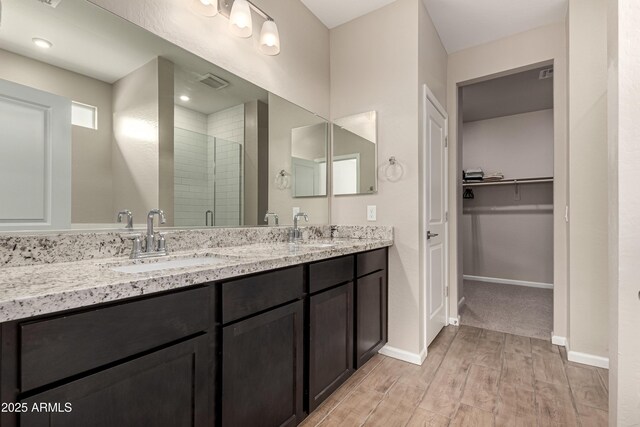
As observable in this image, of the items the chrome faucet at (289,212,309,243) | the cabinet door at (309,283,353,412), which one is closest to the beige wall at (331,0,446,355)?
the chrome faucet at (289,212,309,243)

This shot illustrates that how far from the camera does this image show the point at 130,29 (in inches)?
52.1

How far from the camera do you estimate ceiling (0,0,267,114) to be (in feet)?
3.45

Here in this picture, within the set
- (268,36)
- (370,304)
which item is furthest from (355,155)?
(370,304)

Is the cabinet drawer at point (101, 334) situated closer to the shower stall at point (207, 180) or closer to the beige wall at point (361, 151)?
the shower stall at point (207, 180)

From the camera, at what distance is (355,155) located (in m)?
2.51

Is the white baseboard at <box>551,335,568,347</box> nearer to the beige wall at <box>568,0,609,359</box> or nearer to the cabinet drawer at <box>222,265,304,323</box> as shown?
the beige wall at <box>568,0,609,359</box>

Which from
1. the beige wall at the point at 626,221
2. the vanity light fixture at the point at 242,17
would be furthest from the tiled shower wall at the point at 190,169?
the beige wall at the point at 626,221

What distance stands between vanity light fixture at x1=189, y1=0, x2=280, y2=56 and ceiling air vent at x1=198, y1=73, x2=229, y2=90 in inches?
11.8

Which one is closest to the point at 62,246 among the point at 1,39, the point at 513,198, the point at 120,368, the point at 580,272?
the point at 120,368

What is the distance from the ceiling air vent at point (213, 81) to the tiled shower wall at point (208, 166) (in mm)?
137

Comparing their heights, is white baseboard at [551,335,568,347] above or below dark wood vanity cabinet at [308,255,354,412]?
below

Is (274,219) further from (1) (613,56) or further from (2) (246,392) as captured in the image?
(1) (613,56)

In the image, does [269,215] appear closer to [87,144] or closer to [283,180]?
[283,180]

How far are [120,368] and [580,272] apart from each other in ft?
9.27
